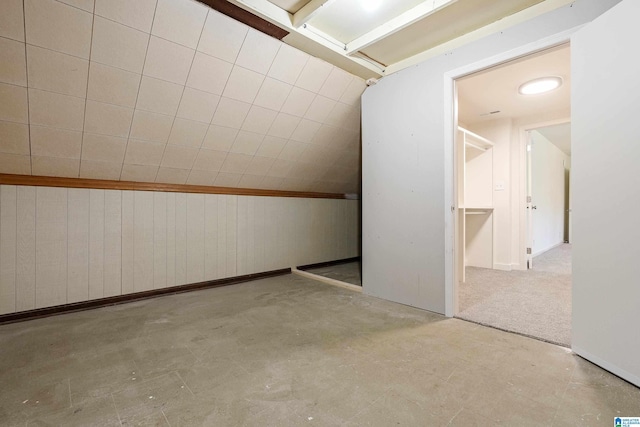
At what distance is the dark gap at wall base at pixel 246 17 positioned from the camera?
195cm

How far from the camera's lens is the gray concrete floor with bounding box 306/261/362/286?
3.70 m

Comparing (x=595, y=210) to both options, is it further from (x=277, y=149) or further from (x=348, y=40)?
(x=277, y=149)

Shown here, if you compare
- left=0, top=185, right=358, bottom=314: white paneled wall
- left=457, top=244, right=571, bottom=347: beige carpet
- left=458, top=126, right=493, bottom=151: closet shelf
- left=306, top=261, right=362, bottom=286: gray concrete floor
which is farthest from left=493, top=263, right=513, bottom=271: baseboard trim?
left=0, top=185, right=358, bottom=314: white paneled wall

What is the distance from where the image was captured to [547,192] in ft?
19.7

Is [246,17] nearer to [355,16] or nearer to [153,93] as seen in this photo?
[355,16]

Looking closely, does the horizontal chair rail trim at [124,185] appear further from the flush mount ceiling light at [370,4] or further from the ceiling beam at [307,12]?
the flush mount ceiling light at [370,4]

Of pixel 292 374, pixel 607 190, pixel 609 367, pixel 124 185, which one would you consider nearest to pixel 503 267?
pixel 609 367

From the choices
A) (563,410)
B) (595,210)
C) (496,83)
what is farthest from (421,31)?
(563,410)

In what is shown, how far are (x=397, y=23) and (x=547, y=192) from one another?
18.9 feet

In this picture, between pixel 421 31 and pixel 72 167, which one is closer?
pixel 421 31

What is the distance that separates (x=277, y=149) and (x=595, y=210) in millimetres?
2743

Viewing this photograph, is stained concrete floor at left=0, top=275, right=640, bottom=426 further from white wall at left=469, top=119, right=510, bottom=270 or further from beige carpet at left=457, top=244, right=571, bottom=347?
white wall at left=469, top=119, right=510, bottom=270

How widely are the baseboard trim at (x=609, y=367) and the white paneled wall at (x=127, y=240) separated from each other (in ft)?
10.5

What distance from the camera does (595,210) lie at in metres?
1.63
